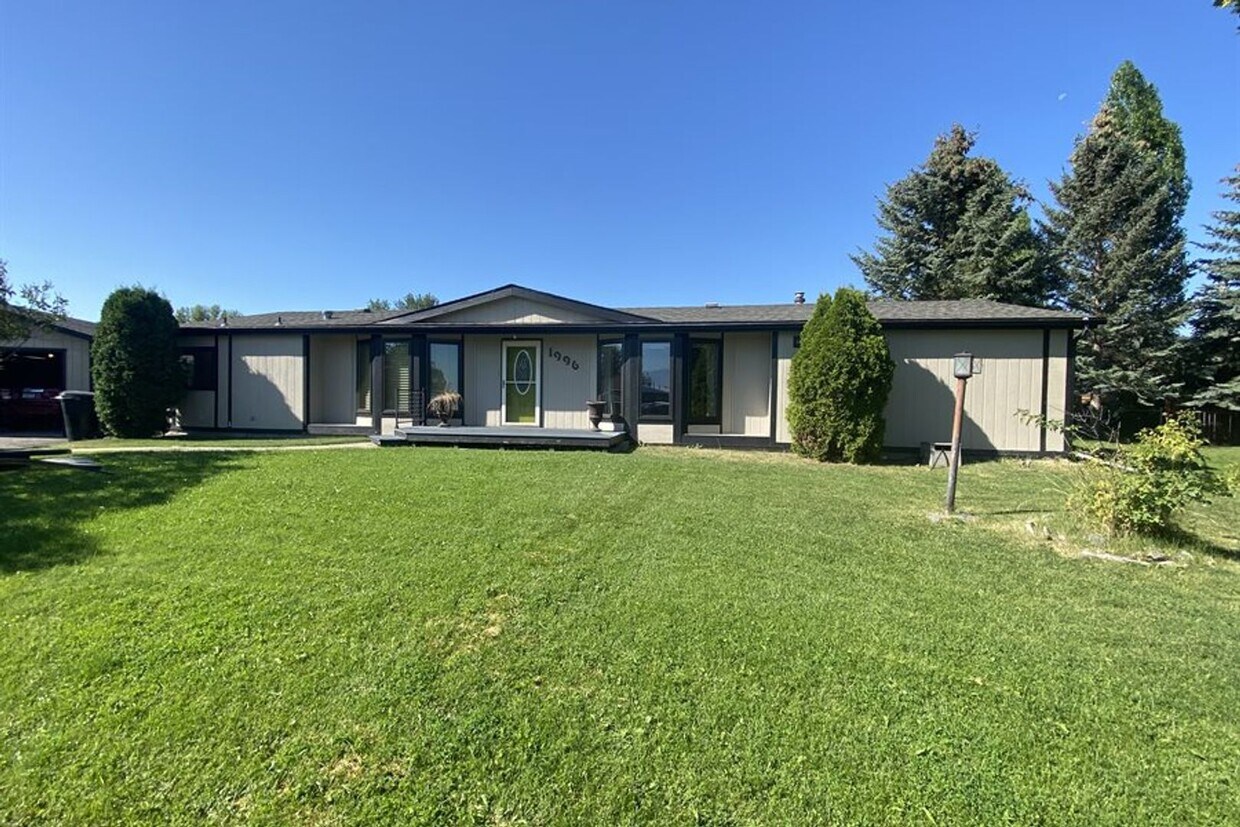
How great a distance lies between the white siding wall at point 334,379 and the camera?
45.7 ft

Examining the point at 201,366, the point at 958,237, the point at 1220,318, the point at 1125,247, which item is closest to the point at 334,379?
the point at 201,366

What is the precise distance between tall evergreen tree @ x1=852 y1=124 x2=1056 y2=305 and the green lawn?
18.4m

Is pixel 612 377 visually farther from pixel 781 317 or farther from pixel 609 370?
pixel 781 317

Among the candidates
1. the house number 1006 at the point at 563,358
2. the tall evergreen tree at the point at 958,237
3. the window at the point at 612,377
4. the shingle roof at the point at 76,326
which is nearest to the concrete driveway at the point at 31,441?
the shingle roof at the point at 76,326

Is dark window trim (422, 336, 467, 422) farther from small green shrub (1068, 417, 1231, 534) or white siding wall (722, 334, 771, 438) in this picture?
small green shrub (1068, 417, 1231, 534)

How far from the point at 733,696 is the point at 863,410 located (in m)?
8.09

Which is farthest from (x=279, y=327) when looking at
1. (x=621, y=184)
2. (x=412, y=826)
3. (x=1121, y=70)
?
(x=1121, y=70)

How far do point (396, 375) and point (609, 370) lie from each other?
503 centimetres

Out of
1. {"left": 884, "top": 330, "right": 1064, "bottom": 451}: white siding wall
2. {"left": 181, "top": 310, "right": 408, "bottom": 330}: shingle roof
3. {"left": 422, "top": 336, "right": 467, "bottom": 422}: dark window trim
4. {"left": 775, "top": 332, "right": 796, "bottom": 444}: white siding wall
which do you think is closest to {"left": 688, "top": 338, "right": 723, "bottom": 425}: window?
{"left": 775, "top": 332, "right": 796, "bottom": 444}: white siding wall

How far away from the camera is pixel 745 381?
1208 cm

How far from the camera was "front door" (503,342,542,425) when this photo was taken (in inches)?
503

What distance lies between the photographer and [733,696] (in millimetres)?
2611

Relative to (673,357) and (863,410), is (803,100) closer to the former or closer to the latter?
(673,357)

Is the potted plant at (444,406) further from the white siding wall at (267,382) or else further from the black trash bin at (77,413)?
the black trash bin at (77,413)
